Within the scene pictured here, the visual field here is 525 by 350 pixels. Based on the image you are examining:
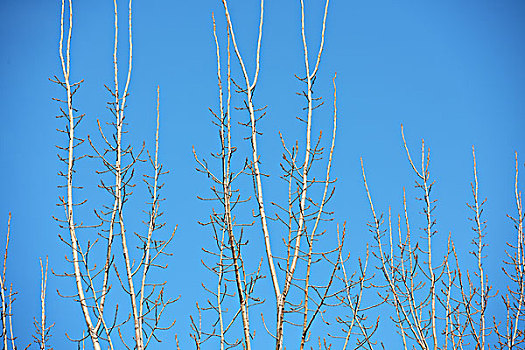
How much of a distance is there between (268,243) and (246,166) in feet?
1.39

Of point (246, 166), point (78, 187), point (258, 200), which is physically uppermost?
point (78, 187)

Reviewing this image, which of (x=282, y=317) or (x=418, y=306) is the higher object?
(x=418, y=306)

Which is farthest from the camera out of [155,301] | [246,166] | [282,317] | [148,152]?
[148,152]

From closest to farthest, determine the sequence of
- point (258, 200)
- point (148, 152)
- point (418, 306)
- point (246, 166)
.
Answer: point (258, 200) → point (246, 166) → point (148, 152) → point (418, 306)

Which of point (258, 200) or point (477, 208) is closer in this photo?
point (258, 200)

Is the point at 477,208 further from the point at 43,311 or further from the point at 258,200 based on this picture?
the point at 43,311

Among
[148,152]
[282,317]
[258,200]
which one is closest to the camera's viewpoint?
[282,317]

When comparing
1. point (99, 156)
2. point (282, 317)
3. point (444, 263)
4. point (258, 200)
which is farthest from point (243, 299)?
point (444, 263)

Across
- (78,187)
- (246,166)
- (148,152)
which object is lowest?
(246,166)

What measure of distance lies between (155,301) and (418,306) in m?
2.21

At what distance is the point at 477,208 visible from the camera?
175 inches

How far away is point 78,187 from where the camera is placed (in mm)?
2828

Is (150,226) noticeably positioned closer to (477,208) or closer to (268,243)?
(268,243)

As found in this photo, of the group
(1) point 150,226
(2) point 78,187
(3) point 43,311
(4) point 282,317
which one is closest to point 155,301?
(1) point 150,226
